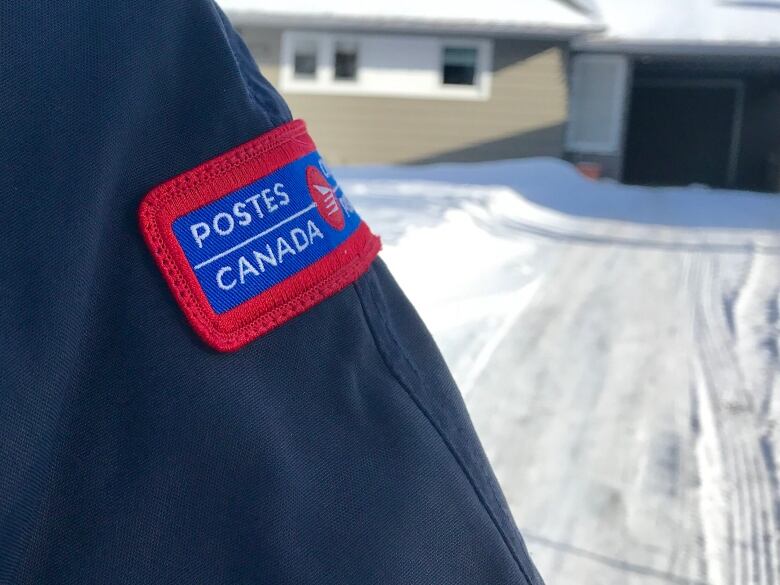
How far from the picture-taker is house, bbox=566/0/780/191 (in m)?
11.9

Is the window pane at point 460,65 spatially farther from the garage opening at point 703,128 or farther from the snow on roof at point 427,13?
the garage opening at point 703,128

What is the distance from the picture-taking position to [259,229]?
70 centimetres

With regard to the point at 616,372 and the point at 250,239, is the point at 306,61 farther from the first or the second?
the point at 250,239

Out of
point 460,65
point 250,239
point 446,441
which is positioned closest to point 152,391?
point 250,239

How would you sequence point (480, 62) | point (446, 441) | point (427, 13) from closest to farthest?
point (446, 441) < point (427, 13) < point (480, 62)

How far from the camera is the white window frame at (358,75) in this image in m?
11.8

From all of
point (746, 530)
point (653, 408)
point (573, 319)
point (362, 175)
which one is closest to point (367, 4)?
point (362, 175)

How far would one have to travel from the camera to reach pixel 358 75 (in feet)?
39.4

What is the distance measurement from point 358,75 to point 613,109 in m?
4.12

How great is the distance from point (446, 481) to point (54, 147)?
1.48 ft

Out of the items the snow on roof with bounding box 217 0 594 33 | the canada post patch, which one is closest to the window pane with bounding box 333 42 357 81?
the snow on roof with bounding box 217 0 594 33

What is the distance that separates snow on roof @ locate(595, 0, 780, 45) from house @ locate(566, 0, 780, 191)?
2cm

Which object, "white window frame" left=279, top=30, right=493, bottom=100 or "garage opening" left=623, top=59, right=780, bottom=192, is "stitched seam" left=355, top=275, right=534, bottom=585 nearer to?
"white window frame" left=279, top=30, right=493, bottom=100

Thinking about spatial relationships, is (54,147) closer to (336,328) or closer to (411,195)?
(336,328)
